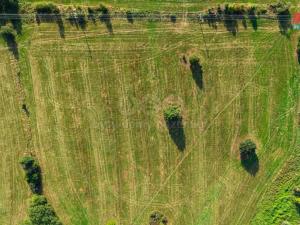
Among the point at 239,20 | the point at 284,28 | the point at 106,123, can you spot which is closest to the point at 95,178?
the point at 106,123

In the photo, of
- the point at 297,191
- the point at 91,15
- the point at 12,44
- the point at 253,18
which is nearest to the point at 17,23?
the point at 12,44

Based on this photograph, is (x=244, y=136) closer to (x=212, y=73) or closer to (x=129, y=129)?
(x=212, y=73)

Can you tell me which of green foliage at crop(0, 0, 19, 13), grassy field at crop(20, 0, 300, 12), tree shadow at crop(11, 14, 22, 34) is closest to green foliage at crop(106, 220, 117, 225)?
tree shadow at crop(11, 14, 22, 34)

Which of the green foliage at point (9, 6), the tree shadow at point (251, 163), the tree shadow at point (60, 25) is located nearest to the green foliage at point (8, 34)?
the green foliage at point (9, 6)

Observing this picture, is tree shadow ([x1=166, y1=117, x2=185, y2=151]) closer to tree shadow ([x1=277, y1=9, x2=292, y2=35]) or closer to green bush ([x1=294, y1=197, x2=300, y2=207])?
green bush ([x1=294, y1=197, x2=300, y2=207])

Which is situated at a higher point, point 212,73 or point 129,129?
point 212,73
